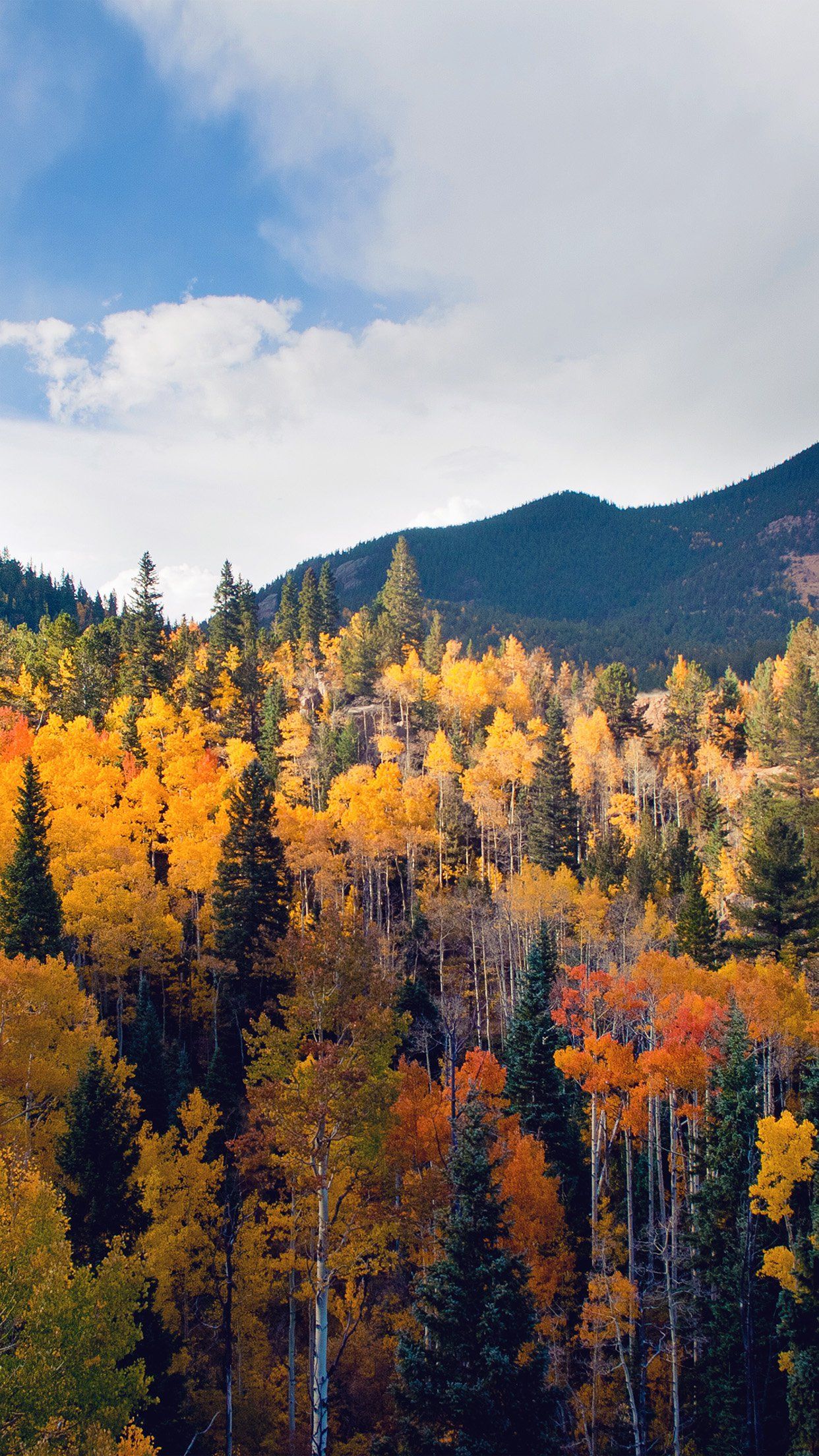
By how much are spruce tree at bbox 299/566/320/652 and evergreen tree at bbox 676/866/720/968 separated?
166ft

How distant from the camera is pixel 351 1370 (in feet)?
87.2

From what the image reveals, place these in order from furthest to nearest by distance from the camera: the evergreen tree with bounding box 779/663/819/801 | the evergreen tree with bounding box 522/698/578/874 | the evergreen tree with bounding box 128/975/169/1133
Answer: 1. the evergreen tree with bounding box 779/663/819/801
2. the evergreen tree with bounding box 522/698/578/874
3. the evergreen tree with bounding box 128/975/169/1133

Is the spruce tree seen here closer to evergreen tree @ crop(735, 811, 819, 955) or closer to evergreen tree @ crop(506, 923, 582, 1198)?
evergreen tree @ crop(735, 811, 819, 955)

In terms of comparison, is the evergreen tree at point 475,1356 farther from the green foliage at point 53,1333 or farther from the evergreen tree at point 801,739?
the evergreen tree at point 801,739

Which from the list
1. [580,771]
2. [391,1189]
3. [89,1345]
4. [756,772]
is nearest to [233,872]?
[391,1189]

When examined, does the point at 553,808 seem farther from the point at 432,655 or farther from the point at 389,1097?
the point at 389,1097

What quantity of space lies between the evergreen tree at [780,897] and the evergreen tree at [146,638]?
1835 inches

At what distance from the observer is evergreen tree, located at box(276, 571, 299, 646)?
87.1 metres

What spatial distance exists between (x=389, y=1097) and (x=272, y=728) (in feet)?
130

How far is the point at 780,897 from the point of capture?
37656 mm

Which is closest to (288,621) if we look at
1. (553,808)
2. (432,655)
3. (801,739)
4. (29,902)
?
(432,655)

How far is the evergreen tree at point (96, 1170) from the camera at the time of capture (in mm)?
21641

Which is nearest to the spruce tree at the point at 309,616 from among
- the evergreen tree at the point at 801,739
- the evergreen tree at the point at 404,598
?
the evergreen tree at the point at 404,598

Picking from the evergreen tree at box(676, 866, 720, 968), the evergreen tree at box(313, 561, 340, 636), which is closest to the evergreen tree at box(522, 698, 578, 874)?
the evergreen tree at box(676, 866, 720, 968)
